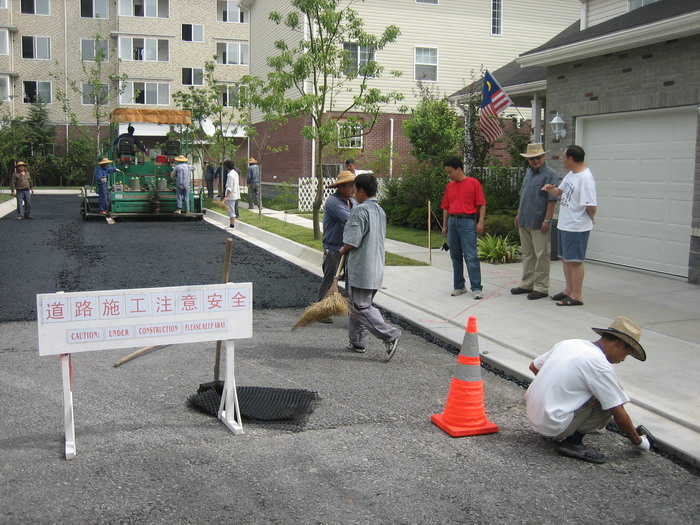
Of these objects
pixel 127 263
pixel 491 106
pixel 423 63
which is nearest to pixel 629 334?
pixel 127 263

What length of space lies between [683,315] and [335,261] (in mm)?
4112

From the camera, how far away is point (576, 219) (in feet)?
31.3

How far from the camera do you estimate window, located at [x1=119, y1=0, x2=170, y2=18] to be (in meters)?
49.9

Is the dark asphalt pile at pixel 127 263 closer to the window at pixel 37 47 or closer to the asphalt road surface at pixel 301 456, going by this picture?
the asphalt road surface at pixel 301 456

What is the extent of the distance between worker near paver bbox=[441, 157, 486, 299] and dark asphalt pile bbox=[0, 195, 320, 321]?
2.15 metres

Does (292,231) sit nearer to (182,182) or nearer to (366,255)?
(182,182)

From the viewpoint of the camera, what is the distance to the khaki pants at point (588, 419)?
16.6 ft

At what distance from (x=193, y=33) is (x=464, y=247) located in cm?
4520

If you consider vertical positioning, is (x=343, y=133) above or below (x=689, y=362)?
above

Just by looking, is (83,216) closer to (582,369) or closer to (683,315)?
(683,315)

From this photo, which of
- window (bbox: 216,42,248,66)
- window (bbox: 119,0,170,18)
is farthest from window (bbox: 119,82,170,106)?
window (bbox: 119,0,170,18)

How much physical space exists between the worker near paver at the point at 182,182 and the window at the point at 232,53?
102 ft

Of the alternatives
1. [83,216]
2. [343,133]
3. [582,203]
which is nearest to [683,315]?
[582,203]

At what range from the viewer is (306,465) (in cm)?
489
